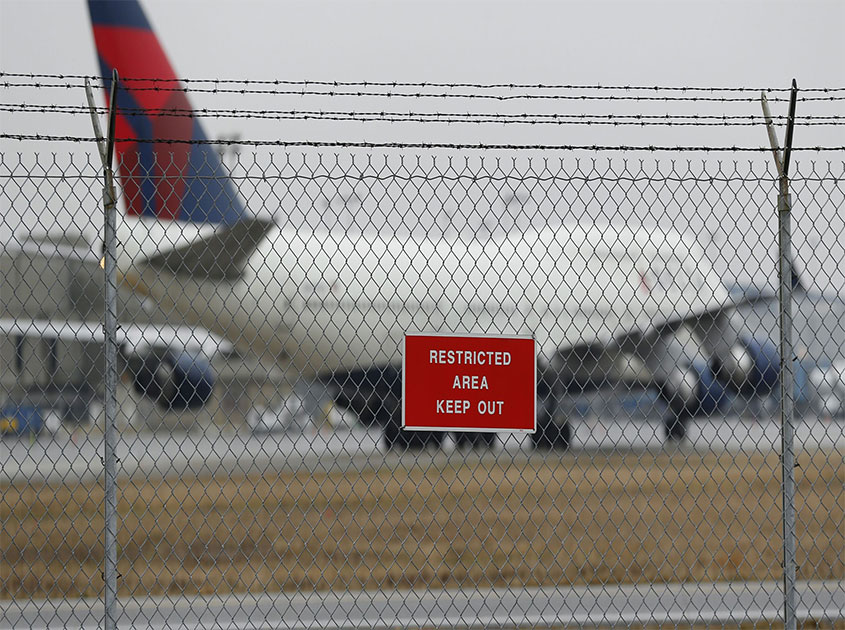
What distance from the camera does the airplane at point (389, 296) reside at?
17969 millimetres

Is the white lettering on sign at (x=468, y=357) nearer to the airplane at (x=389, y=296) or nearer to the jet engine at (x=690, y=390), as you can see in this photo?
the airplane at (x=389, y=296)

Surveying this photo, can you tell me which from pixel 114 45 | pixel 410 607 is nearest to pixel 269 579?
pixel 410 607

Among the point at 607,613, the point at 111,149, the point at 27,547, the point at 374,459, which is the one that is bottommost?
the point at 374,459

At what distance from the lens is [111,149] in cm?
486

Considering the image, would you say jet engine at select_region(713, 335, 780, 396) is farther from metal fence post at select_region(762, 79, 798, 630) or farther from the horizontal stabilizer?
metal fence post at select_region(762, 79, 798, 630)

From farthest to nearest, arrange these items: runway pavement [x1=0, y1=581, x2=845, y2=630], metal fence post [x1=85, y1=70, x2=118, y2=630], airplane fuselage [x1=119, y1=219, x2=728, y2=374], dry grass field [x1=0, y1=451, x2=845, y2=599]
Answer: airplane fuselage [x1=119, y1=219, x2=728, y2=374] → dry grass field [x1=0, y1=451, x2=845, y2=599] → runway pavement [x1=0, y1=581, x2=845, y2=630] → metal fence post [x1=85, y1=70, x2=118, y2=630]

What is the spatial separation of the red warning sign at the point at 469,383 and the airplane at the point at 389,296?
9.92 meters

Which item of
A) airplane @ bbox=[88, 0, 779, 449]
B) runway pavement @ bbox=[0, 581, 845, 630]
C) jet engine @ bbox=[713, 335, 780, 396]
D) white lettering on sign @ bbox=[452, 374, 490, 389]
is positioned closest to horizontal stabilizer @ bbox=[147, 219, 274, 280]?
airplane @ bbox=[88, 0, 779, 449]

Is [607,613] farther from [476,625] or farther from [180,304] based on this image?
[180,304]

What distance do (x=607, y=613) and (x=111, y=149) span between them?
14.5 ft

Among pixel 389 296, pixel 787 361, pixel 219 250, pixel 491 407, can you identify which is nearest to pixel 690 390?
pixel 389 296

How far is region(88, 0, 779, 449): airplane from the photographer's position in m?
18.0

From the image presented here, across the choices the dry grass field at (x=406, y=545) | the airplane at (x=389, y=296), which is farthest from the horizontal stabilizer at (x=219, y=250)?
the dry grass field at (x=406, y=545)

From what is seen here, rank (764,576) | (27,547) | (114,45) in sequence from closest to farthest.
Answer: (764,576) → (27,547) → (114,45)
